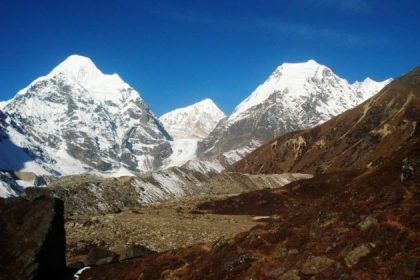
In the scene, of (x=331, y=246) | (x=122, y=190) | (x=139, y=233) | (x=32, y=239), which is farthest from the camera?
(x=122, y=190)

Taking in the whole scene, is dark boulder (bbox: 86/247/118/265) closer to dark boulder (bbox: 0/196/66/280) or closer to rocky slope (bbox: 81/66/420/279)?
rocky slope (bbox: 81/66/420/279)

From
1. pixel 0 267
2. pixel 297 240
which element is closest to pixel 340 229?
pixel 297 240

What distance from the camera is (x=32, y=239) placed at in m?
38.9

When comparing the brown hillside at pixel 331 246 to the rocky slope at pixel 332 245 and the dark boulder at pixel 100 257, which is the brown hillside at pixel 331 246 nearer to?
the rocky slope at pixel 332 245

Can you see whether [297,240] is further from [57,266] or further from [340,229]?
[57,266]

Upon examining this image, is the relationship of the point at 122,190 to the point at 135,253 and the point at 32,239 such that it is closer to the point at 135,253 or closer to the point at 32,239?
the point at 135,253

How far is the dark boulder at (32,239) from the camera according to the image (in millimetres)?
37656

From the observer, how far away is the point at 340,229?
30.6 metres

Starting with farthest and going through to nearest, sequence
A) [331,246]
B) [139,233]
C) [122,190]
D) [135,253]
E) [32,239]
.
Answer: [122,190] < [139,233] < [135,253] < [32,239] < [331,246]

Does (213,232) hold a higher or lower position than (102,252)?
higher

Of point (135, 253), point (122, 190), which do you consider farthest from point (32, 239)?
point (122, 190)

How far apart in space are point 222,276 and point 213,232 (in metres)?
43.6

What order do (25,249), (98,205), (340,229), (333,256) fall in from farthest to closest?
(98,205), (25,249), (340,229), (333,256)

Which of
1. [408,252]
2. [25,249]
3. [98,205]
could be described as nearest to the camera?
[408,252]
